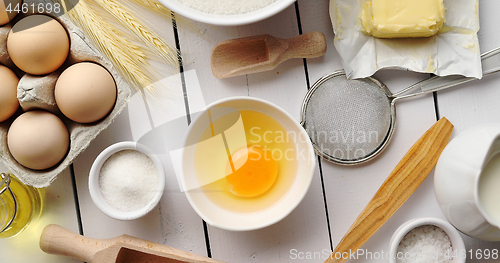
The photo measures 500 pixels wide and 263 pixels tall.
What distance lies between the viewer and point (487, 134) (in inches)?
24.5

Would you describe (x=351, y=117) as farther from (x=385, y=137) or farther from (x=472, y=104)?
(x=472, y=104)

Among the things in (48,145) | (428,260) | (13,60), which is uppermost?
(13,60)

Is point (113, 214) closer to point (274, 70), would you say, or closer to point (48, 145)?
point (48, 145)

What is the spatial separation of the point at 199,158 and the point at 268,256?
0.28 m

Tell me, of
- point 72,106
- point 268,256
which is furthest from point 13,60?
point 268,256

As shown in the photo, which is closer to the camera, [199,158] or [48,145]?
[48,145]

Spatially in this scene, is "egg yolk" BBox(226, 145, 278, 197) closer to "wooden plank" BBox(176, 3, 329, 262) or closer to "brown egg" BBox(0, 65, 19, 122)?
"wooden plank" BBox(176, 3, 329, 262)

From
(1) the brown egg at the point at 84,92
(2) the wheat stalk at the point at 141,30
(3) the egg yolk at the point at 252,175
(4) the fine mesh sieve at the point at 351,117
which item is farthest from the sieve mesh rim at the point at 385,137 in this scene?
(1) the brown egg at the point at 84,92

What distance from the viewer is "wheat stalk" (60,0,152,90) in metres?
0.74

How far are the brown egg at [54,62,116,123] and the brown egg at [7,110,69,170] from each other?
0.04 m

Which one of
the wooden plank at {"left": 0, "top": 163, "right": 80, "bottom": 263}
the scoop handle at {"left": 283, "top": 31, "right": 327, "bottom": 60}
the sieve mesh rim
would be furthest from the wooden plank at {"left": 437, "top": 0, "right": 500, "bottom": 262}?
the wooden plank at {"left": 0, "top": 163, "right": 80, "bottom": 263}

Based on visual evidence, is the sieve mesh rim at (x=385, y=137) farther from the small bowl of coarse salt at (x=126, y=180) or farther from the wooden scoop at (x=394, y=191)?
the small bowl of coarse salt at (x=126, y=180)

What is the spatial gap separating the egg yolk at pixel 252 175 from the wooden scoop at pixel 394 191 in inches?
8.2

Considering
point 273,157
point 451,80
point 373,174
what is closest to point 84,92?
point 273,157
